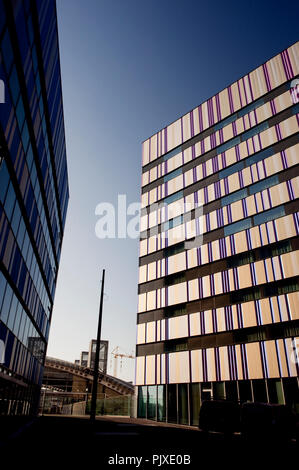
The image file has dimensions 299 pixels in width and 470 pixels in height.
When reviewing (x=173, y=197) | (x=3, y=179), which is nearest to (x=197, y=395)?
(x=173, y=197)

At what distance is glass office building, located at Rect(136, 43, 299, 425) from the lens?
25438mm

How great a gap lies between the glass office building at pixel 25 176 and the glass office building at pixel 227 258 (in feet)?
40.8

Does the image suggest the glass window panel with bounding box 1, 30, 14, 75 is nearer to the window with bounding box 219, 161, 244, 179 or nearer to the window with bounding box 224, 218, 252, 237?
the window with bounding box 224, 218, 252, 237

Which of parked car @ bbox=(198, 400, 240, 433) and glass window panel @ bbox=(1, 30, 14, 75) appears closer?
glass window panel @ bbox=(1, 30, 14, 75)

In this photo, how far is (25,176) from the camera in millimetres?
19469

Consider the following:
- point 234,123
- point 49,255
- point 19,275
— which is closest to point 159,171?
point 234,123

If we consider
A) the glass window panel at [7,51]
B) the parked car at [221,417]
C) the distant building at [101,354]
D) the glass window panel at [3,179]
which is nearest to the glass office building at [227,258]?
the parked car at [221,417]

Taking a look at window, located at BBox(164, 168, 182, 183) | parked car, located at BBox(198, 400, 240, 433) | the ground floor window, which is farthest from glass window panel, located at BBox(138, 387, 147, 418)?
window, located at BBox(164, 168, 182, 183)

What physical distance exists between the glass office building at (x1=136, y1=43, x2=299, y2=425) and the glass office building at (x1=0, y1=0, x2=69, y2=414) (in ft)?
40.8

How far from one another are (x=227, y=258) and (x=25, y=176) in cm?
1907

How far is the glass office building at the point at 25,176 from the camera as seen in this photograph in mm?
15477

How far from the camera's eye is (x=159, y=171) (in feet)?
136

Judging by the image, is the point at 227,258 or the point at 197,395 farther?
the point at 227,258

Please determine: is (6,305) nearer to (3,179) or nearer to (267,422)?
(3,179)
